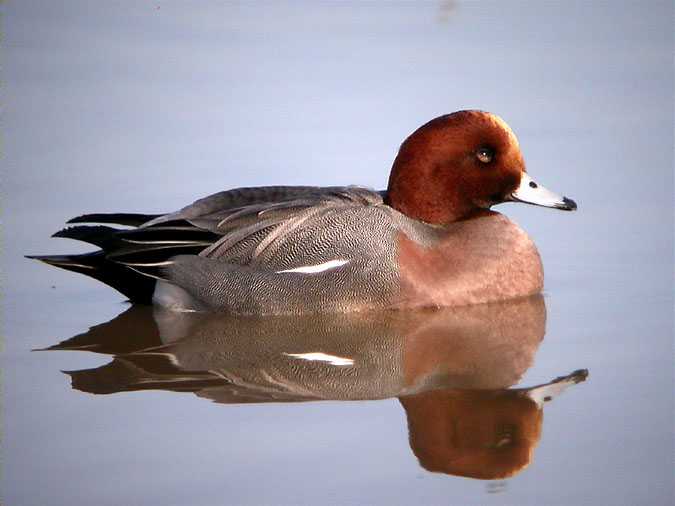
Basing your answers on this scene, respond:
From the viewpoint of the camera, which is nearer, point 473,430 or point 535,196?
point 473,430

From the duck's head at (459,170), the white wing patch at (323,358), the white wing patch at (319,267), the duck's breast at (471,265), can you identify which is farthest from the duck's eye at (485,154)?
the white wing patch at (323,358)

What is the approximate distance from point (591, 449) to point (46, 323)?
11.9ft

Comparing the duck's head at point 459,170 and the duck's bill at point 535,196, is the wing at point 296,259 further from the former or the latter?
the duck's bill at point 535,196

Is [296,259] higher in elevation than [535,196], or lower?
lower

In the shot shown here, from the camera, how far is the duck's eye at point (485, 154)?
7859mm

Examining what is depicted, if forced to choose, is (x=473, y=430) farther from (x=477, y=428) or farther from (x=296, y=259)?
(x=296, y=259)

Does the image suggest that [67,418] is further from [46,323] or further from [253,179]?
[253,179]

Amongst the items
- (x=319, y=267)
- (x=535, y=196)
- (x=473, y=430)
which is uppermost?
(x=535, y=196)

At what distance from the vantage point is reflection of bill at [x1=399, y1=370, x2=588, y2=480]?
5.11 meters

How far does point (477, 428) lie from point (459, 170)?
2796 mm

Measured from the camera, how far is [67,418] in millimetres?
5703

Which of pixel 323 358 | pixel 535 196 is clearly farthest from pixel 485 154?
pixel 323 358

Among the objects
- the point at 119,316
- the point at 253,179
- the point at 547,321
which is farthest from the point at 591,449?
the point at 253,179

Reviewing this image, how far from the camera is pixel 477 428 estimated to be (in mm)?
5426
